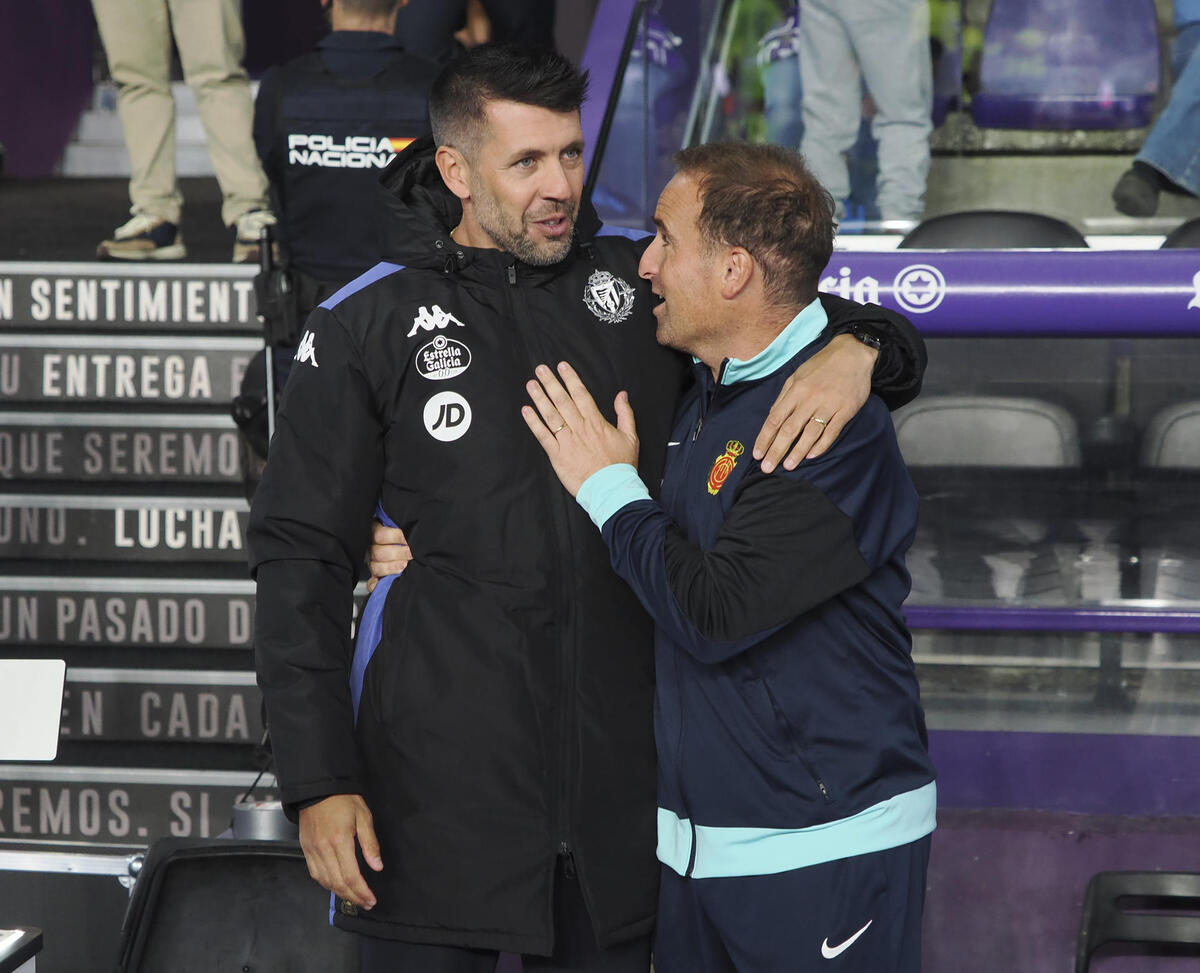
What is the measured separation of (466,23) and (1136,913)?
374 cm

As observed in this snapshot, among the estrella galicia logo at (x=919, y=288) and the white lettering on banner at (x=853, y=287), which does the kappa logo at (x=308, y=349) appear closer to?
the white lettering on banner at (x=853, y=287)

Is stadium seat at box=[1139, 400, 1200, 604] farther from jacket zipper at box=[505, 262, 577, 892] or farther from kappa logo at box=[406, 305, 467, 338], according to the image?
kappa logo at box=[406, 305, 467, 338]

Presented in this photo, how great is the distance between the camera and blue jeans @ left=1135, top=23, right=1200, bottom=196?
406cm

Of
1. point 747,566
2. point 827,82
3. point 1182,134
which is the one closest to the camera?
point 747,566

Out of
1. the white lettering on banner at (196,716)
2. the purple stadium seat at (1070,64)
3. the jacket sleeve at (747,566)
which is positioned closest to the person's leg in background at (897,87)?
the purple stadium seat at (1070,64)

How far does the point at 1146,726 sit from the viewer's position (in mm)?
2910

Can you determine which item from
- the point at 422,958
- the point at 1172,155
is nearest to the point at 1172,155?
the point at 1172,155

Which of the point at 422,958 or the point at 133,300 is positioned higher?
the point at 133,300

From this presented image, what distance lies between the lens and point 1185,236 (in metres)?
3.12

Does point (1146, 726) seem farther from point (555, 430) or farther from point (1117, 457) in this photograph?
point (555, 430)

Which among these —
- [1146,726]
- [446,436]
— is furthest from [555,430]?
[1146,726]

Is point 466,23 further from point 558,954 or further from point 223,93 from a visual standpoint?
point 558,954

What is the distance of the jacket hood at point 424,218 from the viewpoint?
1.77 m

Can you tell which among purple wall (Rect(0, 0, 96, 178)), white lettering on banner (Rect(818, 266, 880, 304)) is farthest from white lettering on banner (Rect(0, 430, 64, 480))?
purple wall (Rect(0, 0, 96, 178))
